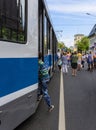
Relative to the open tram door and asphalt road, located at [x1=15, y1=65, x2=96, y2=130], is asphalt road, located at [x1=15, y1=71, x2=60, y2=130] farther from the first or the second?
the open tram door

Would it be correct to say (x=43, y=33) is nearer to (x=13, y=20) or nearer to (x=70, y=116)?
(x=70, y=116)

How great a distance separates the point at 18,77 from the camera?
7.05 metres

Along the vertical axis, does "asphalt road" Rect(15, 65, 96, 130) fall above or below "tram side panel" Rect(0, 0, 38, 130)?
below

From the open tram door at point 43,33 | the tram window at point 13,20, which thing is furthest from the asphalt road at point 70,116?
the tram window at point 13,20

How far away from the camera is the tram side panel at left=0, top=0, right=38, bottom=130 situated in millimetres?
6293

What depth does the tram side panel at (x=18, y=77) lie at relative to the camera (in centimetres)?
629

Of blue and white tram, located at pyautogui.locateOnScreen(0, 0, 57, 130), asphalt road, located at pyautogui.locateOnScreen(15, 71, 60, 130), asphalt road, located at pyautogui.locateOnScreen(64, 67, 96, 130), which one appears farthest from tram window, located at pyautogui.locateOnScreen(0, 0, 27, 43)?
asphalt road, located at pyautogui.locateOnScreen(64, 67, 96, 130)

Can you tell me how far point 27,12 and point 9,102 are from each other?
195 cm

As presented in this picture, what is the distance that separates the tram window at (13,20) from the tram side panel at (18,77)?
122mm

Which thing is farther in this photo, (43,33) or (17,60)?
(43,33)

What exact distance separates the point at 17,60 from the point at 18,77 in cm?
29

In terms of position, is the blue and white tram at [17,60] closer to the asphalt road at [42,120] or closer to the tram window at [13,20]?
the tram window at [13,20]

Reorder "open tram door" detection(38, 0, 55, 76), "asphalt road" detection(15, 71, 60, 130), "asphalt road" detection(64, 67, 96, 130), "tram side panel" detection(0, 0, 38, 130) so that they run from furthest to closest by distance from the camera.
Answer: "open tram door" detection(38, 0, 55, 76)
"asphalt road" detection(64, 67, 96, 130)
"asphalt road" detection(15, 71, 60, 130)
"tram side panel" detection(0, 0, 38, 130)

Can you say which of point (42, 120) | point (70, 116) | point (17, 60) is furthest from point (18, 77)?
point (70, 116)
